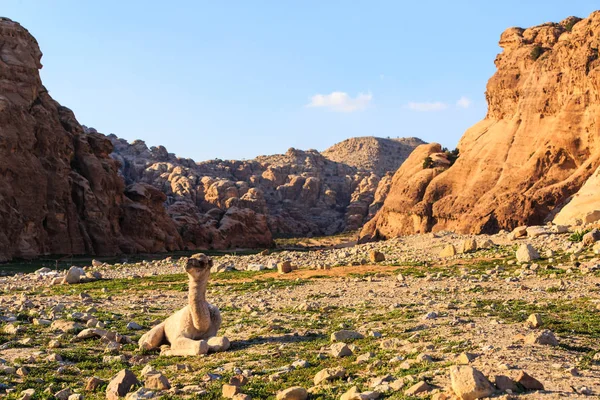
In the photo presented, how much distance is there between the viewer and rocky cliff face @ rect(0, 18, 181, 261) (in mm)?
52750

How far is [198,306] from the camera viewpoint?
12938 mm

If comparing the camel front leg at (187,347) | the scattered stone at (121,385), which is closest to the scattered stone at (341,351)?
the camel front leg at (187,347)

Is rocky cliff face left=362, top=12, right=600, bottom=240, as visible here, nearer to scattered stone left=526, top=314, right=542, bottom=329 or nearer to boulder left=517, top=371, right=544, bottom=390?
scattered stone left=526, top=314, right=542, bottom=329

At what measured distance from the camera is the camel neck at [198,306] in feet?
42.4

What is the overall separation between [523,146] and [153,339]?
44214mm

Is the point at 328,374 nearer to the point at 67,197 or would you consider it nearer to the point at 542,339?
the point at 542,339

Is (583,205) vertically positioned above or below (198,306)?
above

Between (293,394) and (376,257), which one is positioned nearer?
(293,394)

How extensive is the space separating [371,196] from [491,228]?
275 ft

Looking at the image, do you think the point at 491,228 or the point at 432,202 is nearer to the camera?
the point at 491,228

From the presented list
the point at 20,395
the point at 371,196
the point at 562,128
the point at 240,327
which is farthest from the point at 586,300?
the point at 371,196

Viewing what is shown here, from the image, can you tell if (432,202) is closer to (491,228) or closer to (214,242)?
(491,228)

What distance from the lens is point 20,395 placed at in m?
9.48

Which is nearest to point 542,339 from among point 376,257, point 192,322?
point 192,322
